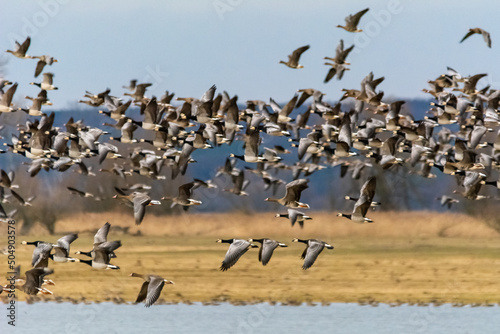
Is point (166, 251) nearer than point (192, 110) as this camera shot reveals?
No

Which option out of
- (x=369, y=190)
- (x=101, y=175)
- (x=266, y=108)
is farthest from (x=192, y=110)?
(x=101, y=175)

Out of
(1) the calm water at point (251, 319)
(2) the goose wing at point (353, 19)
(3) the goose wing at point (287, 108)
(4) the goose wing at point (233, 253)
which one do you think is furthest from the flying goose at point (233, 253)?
(2) the goose wing at point (353, 19)

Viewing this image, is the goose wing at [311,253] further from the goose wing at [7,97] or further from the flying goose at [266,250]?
the goose wing at [7,97]

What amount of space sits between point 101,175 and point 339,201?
6.96m

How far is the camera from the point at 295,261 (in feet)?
109

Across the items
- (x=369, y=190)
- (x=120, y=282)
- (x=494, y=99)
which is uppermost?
(x=494, y=99)

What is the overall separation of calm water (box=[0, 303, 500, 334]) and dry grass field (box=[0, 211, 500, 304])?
926 millimetres

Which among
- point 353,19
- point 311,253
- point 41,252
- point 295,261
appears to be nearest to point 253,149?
point 311,253

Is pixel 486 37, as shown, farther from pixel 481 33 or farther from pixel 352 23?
pixel 352 23

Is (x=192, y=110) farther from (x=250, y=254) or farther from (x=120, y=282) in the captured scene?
(x=250, y=254)

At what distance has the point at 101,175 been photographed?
39.7 metres

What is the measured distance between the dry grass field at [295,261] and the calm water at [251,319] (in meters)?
0.93

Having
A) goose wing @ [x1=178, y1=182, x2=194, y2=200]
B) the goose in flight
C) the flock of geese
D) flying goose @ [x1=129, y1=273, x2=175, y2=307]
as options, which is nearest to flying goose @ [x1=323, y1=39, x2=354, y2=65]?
the flock of geese

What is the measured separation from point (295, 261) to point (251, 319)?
24.2 ft
